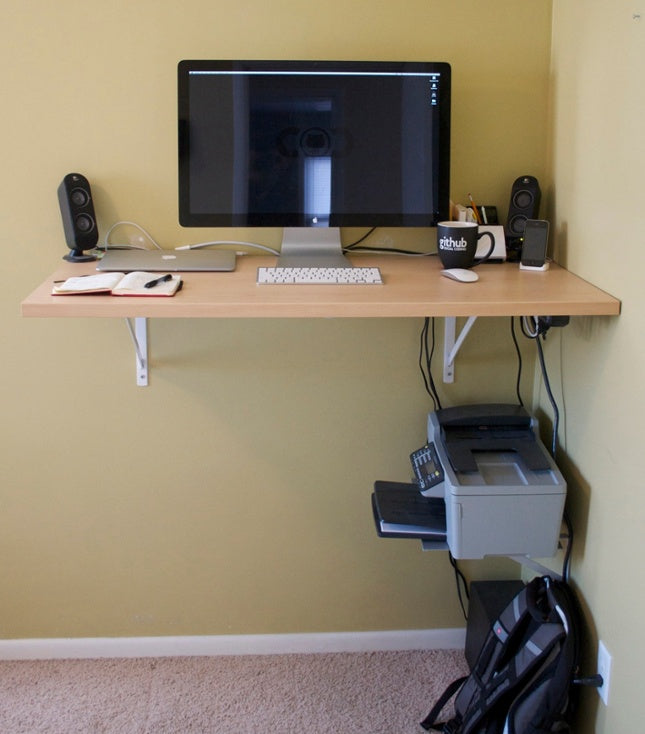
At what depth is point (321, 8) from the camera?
6.51 ft

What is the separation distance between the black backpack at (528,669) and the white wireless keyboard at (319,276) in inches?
31.5

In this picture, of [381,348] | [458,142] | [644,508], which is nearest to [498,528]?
[644,508]

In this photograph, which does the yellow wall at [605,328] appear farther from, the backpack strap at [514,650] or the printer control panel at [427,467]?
the printer control panel at [427,467]

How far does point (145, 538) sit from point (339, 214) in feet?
3.46

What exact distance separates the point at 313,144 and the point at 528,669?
1270mm

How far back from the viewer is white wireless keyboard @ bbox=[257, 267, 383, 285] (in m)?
1.79

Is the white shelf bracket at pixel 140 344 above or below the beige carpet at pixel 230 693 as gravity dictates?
above

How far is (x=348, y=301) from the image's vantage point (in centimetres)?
165

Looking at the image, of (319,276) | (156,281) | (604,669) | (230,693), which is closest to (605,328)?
(319,276)

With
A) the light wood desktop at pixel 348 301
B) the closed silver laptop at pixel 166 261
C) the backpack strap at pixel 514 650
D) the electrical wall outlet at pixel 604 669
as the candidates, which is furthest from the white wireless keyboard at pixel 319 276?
the electrical wall outlet at pixel 604 669

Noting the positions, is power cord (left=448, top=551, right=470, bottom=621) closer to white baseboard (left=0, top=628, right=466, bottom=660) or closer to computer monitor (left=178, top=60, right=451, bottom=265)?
white baseboard (left=0, top=628, right=466, bottom=660)

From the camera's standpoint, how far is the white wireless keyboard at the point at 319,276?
1.79 meters

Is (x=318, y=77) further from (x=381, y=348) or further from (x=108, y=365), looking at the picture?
(x=108, y=365)

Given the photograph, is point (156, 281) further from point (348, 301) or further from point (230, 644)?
point (230, 644)
